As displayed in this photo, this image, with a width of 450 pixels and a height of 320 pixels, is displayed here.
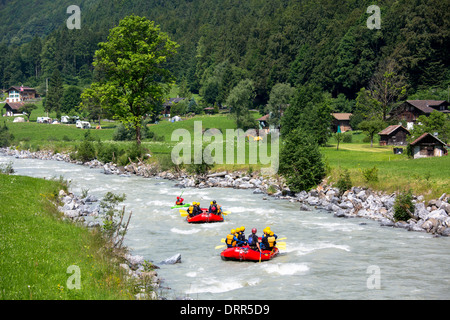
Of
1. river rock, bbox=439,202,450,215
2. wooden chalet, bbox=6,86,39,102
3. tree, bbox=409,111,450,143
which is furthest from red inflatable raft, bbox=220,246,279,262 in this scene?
wooden chalet, bbox=6,86,39,102

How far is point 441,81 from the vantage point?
101125mm

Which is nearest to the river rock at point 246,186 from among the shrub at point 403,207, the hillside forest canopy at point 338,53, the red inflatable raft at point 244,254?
the shrub at point 403,207

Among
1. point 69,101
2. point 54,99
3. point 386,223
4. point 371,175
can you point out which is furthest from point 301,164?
point 54,99

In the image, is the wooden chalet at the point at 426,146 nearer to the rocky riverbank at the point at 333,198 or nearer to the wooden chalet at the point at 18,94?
the rocky riverbank at the point at 333,198

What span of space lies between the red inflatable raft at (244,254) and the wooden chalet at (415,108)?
240 feet

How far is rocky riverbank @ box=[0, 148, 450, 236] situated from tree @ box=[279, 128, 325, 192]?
2.83 feet

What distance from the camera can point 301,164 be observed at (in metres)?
37.9

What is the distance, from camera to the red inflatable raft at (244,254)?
20.6 metres

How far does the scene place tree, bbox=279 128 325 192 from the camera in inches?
1483

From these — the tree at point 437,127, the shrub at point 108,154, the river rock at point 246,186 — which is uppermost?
the tree at point 437,127

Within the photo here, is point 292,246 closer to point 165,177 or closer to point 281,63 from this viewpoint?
point 165,177

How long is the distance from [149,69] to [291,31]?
326 ft

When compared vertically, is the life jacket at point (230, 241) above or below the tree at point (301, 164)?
below

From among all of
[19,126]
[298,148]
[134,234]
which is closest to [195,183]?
[298,148]
